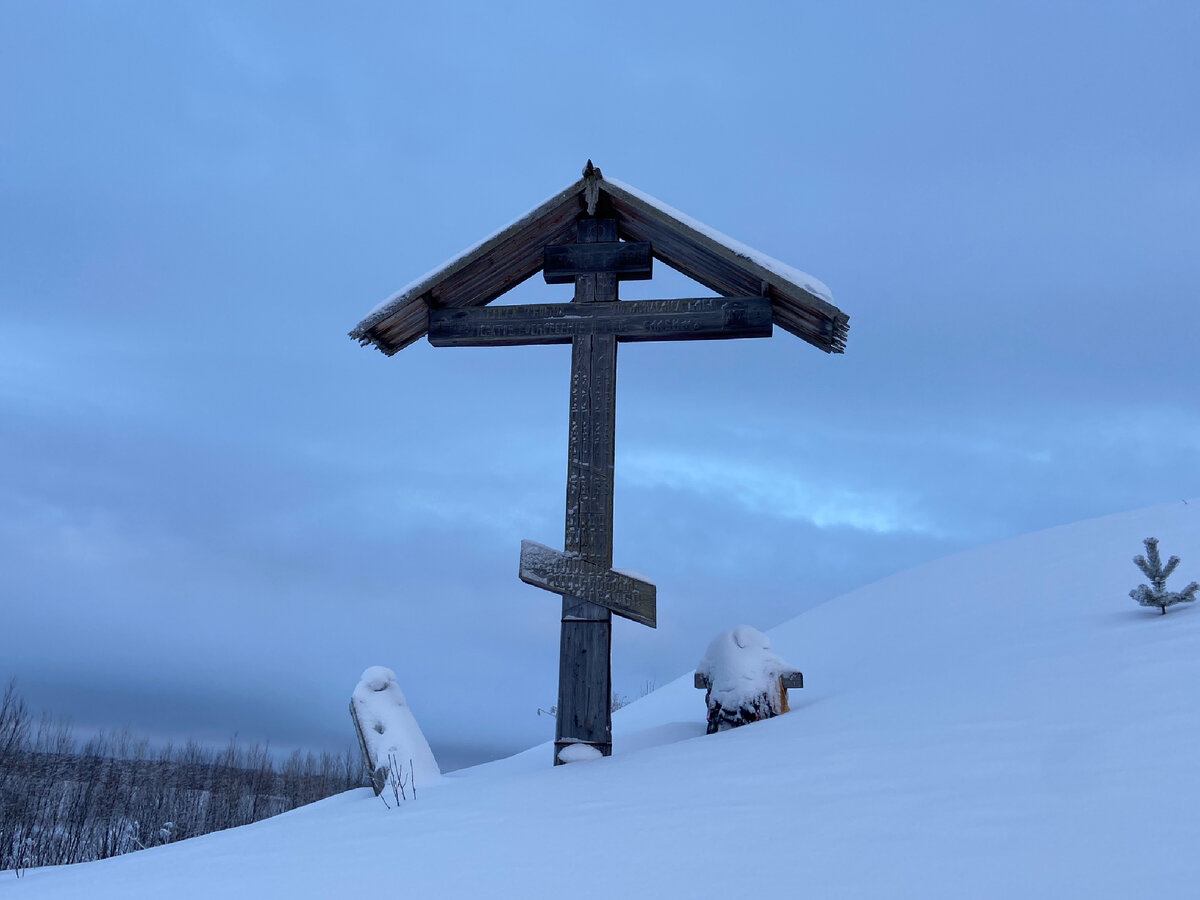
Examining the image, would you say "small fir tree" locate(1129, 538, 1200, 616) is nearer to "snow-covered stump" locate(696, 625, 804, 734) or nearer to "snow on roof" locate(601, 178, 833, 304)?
"snow-covered stump" locate(696, 625, 804, 734)

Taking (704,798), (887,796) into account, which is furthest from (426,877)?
(887,796)

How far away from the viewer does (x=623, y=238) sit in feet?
25.3

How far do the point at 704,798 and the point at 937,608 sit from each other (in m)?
8.01

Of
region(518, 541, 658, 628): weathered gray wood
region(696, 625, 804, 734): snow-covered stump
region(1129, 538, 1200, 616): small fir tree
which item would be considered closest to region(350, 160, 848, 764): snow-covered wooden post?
region(518, 541, 658, 628): weathered gray wood

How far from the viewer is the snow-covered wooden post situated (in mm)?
6320

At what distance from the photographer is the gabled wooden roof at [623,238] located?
22.4ft

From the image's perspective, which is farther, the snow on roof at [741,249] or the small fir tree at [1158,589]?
the snow on roof at [741,249]

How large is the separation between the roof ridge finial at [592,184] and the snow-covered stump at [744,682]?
3738 millimetres

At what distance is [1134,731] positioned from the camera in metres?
3.76

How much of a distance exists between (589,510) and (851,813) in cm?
348

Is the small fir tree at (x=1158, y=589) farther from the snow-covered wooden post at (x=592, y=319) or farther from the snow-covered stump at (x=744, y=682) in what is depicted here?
the snow-covered wooden post at (x=592, y=319)

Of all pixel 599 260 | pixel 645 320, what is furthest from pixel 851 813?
pixel 599 260

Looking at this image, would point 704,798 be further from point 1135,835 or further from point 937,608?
point 937,608

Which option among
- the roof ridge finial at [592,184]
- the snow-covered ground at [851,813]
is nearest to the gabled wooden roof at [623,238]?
the roof ridge finial at [592,184]
